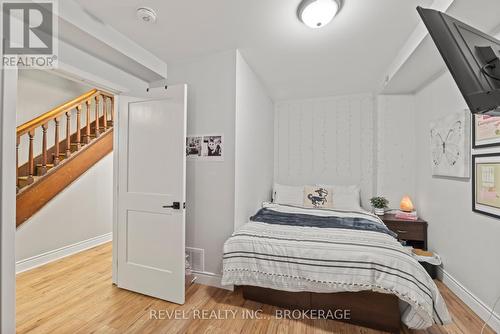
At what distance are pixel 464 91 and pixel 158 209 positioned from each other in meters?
2.23

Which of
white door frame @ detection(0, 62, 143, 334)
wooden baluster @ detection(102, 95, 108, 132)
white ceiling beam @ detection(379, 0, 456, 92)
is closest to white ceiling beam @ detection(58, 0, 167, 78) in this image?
white door frame @ detection(0, 62, 143, 334)

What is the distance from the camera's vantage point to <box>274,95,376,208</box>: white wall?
3.55 m

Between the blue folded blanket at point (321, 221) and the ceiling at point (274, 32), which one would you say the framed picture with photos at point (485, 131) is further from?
the blue folded blanket at point (321, 221)

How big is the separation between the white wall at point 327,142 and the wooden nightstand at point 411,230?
0.73 metres

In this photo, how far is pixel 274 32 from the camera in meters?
2.02

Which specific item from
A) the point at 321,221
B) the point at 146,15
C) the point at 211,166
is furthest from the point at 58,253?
the point at 321,221

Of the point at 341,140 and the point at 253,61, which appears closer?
the point at 253,61

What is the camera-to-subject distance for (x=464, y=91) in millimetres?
748

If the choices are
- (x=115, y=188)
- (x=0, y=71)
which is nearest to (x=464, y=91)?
(x=0, y=71)

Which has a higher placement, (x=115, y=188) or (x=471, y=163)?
(x=471, y=163)

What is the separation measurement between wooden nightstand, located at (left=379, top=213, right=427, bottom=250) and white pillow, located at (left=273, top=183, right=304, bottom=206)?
1164mm

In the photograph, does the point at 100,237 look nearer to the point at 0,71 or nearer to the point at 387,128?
the point at 0,71

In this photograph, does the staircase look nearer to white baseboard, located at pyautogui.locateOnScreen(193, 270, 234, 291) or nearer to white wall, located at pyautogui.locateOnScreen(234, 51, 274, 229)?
white wall, located at pyautogui.locateOnScreen(234, 51, 274, 229)

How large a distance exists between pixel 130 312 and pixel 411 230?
3160 millimetres
